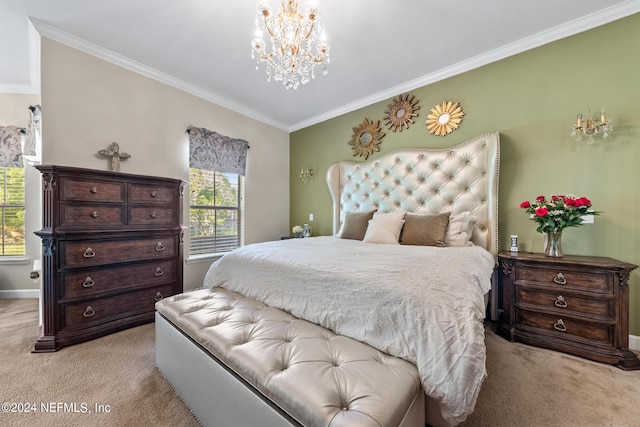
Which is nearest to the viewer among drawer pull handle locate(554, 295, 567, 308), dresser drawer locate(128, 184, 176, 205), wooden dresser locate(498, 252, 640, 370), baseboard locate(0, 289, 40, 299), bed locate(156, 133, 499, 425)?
bed locate(156, 133, 499, 425)

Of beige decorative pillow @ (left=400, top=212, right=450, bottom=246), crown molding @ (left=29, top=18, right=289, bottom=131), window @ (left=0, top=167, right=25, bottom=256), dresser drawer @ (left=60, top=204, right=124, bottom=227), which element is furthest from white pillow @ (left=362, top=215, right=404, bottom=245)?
window @ (left=0, top=167, right=25, bottom=256)

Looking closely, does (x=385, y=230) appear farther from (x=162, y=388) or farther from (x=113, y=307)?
(x=113, y=307)

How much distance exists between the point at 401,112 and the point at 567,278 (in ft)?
7.82

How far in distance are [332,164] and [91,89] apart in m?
2.90

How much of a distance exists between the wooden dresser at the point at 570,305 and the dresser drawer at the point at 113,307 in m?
3.29

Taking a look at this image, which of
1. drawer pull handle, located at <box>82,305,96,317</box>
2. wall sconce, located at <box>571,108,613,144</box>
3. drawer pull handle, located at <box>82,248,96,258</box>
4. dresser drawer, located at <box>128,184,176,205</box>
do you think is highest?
wall sconce, located at <box>571,108,613,144</box>

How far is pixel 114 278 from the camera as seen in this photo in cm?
221

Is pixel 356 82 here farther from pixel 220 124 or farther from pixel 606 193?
pixel 606 193

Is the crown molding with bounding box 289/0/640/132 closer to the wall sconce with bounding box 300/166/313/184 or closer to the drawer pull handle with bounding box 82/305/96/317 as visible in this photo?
the wall sconce with bounding box 300/166/313/184

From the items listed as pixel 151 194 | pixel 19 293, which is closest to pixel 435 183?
pixel 151 194

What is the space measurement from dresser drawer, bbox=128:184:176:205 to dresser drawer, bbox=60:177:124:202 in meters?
0.09

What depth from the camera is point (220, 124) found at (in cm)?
351

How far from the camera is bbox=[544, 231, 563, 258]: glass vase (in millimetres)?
2006

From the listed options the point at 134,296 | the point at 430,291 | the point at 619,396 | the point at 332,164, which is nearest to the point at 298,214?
the point at 332,164
